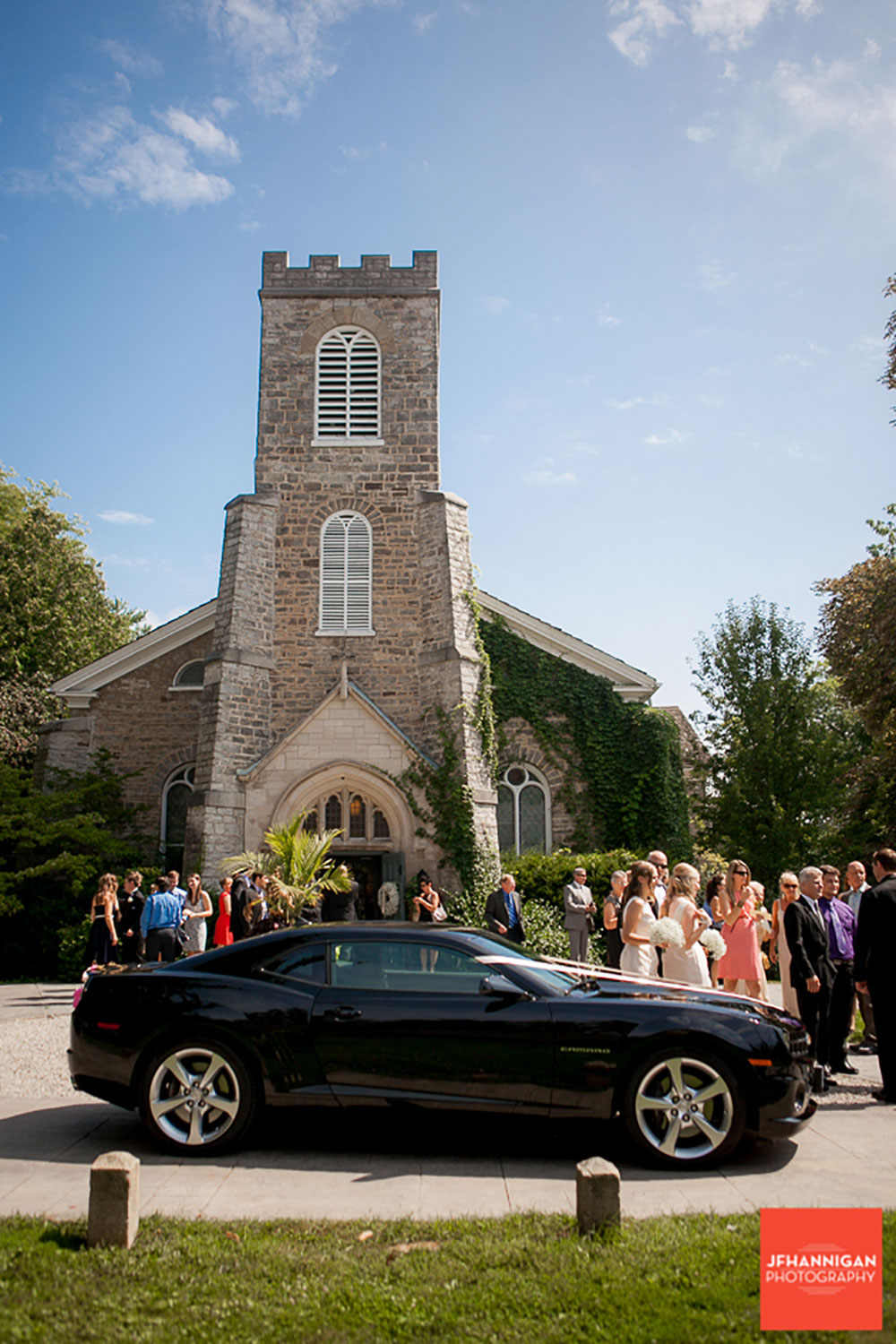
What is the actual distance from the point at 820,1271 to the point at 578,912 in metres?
9.96

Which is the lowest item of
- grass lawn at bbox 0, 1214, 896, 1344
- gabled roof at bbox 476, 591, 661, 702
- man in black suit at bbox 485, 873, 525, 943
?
grass lawn at bbox 0, 1214, 896, 1344

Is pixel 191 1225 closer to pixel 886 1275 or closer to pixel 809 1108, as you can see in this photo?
pixel 886 1275

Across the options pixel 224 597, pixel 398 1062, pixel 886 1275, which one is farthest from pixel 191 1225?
pixel 224 597

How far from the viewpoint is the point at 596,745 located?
66.0ft

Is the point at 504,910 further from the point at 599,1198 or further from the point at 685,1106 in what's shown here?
the point at 599,1198

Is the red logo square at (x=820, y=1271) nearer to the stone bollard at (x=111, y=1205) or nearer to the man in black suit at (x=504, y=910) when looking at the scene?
the stone bollard at (x=111, y=1205)

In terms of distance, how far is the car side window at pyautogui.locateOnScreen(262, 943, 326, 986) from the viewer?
5941 mm

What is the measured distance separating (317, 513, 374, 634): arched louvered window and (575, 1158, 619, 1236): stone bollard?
1513 cm

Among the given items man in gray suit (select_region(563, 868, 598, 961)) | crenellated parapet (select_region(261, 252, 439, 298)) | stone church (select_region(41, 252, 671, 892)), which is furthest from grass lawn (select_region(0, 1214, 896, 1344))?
crenellated parapet (select_region(261, 252, 439, 298))

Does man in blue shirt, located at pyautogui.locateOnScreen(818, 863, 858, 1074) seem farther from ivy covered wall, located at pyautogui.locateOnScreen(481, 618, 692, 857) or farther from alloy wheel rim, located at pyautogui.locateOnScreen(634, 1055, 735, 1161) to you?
ivy covered wall, located at pyautogui.locateOnScreen(481, 618, 692, 857)

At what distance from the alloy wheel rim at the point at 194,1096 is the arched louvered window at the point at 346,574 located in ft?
44.2

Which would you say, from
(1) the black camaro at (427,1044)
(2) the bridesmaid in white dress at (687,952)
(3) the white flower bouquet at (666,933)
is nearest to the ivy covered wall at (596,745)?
(2) the bridesmaid in white dress at (687,952)

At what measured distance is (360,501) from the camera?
1953 centimetres

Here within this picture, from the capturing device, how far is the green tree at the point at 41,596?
3083cm
